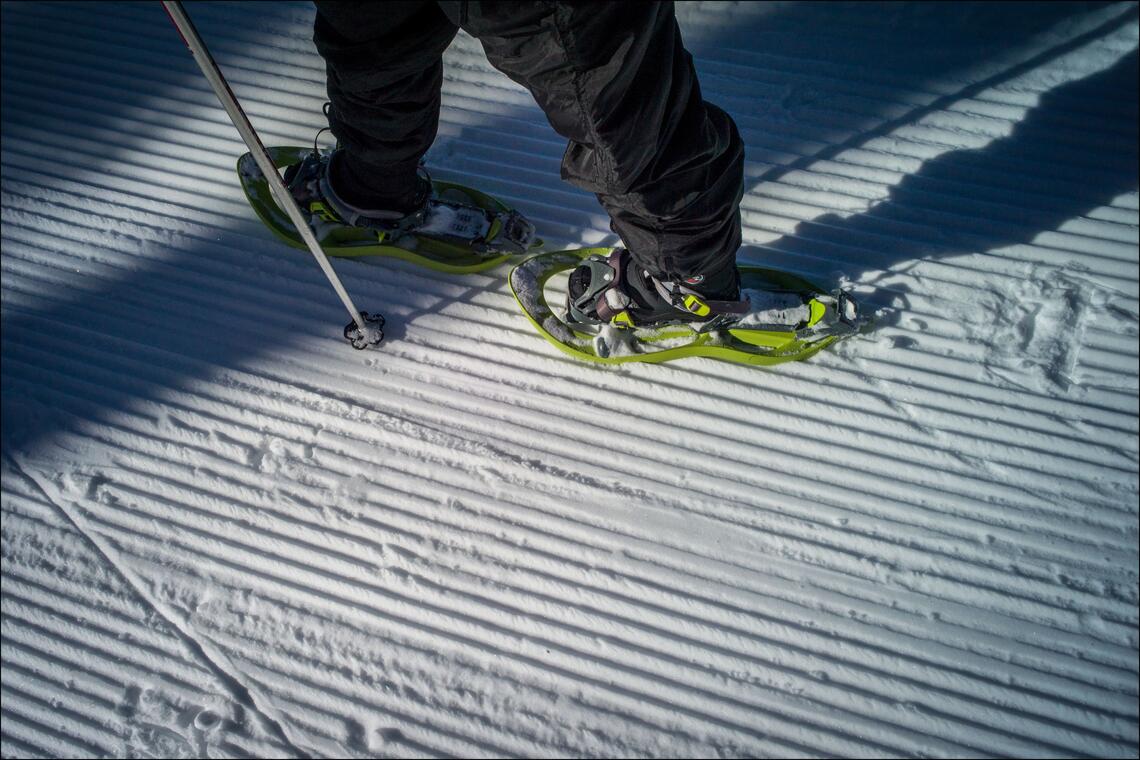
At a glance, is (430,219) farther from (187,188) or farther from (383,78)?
(187,188)

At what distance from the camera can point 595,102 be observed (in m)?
0.96

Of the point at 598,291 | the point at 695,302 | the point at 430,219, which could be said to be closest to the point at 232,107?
the point at 430,219

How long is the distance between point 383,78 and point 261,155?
254mm

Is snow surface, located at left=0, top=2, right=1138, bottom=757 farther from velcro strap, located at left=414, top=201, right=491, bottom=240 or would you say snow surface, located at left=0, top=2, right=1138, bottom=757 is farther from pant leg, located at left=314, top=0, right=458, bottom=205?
pant leg, located at left=314, top=0, right=458, bottom=205

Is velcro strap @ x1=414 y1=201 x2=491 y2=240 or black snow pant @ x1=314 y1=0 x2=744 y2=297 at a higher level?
black snow pant @ x1=314 y1=0 x2=744 y2=297

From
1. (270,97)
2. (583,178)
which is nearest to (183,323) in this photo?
(270,97)

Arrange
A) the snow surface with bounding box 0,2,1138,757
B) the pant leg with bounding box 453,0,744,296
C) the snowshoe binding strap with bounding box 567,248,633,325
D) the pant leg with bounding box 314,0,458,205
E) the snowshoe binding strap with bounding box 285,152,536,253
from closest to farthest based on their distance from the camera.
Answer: the pant leg with bounding box 453,0,744,296, the pant leg with bounding box 314,0,458,205, the snow surface with bounding box 0,2,1138,757, the snowshoe binding strap with bounding box 567,248,633,325, the snowshoe binding strap with bounding box 285,152,536,253

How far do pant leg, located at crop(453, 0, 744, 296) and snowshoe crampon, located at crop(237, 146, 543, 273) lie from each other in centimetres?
53

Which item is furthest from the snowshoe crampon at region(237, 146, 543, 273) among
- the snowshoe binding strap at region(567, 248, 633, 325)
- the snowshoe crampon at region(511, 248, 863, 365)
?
the snowshoe binding strap at region(567, 248, 633, 325)

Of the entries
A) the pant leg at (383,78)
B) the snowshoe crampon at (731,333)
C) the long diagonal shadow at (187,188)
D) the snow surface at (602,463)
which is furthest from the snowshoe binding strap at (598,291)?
the pant leg at (383,78)

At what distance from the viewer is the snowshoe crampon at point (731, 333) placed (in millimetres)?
1607

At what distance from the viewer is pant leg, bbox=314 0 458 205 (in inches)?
42.1

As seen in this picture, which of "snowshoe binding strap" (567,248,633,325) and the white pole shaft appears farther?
"snowshoe binding strap" (567,248,633,325)

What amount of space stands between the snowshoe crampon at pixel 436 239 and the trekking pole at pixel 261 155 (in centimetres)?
20
